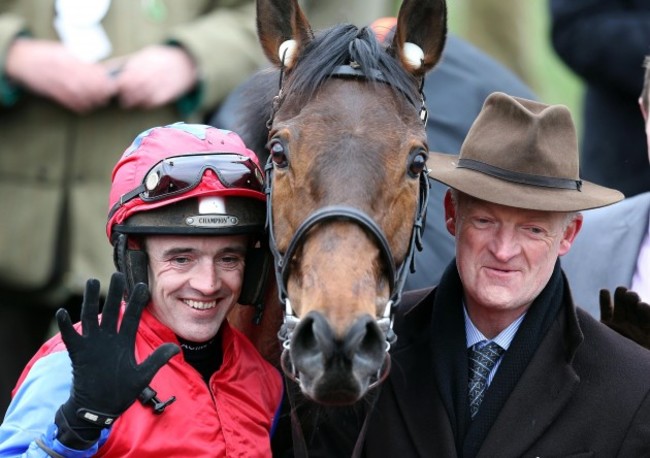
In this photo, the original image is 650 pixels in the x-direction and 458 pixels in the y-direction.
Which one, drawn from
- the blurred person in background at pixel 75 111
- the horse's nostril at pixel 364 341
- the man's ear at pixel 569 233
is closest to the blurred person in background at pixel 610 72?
the blurred person in background at pixel 75 111

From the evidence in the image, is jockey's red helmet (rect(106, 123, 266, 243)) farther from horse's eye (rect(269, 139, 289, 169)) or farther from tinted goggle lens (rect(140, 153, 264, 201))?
horse's eye (rect(269, 139, 289, 169))

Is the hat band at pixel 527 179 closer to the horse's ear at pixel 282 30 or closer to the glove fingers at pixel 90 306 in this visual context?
the horse's ear at pixel 282 30

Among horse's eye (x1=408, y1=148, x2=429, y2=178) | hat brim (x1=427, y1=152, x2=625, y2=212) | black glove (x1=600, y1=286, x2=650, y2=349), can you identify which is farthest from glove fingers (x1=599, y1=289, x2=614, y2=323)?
horse's eye (x1=408, y1=148, x2=429, y2=178)

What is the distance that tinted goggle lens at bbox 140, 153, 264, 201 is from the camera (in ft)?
13.9

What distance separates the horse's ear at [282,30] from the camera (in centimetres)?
443

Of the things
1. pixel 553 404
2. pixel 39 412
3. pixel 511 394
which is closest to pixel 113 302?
pixel 39 412

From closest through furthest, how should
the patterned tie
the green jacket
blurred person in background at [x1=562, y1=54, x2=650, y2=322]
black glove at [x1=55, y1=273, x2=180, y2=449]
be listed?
black glove at [x1=55, y1=273, x2=180, y2=449] < the patterned tie < blurred person in background at [x1=562, y1=54, x2=650, y2=322] < the green jacket

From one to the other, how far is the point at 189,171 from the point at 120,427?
0.84 metres

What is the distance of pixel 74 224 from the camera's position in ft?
19.6

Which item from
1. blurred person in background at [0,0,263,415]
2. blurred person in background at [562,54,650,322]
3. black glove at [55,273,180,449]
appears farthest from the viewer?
blurred person in background at [0,0,263,415]

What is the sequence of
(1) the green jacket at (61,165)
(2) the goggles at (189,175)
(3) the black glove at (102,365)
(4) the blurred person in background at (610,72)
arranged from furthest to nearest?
(4) the blurred person in background at (610,72), (1) the green jacket at (61,165), (2) the goggles at (189,175), (3) the black glove at (102,365)

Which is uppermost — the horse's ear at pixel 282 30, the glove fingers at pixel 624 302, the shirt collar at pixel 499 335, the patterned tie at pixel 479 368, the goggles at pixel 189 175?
the horse's ear at pixel 282 30

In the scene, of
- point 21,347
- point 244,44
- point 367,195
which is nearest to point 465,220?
point 367,195

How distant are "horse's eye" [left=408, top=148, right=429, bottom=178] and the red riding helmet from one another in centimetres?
54
